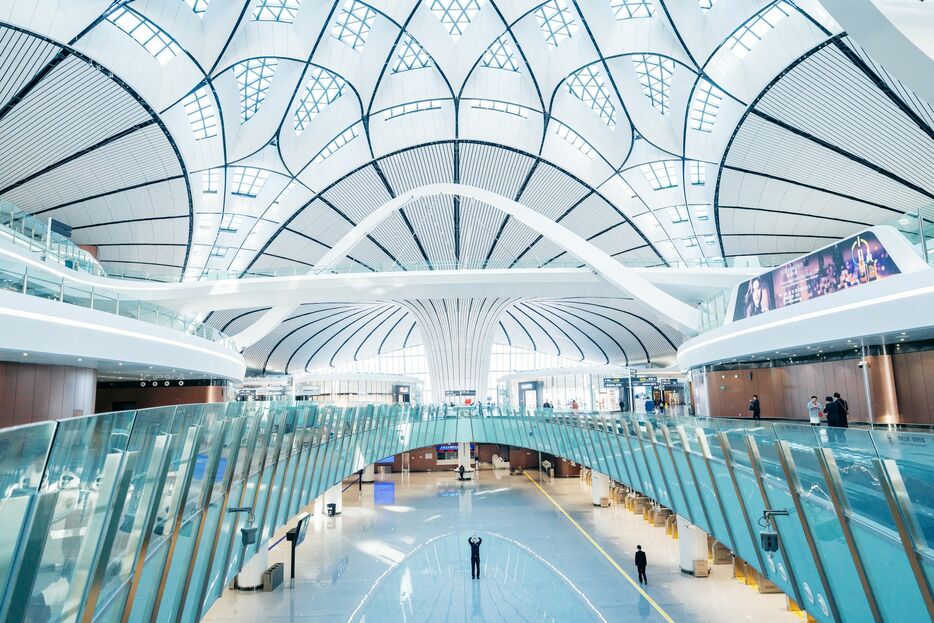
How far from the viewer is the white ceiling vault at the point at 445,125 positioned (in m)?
20.9

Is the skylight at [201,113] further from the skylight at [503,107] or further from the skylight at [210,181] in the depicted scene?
the skylight at [503,107]

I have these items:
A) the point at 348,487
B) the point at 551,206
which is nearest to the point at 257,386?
the point at 348,487

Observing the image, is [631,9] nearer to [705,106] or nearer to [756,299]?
[705,106]

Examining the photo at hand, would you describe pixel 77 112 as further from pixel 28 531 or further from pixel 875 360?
pixel 875 360

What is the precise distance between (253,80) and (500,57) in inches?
450

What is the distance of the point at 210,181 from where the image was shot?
105 ft

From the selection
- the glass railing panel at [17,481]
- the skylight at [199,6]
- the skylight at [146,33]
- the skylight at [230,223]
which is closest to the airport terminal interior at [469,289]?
the glass railing panel at [17,481]

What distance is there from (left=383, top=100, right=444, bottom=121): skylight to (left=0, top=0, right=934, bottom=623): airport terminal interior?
17cm

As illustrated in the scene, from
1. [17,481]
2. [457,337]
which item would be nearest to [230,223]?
[457,337]

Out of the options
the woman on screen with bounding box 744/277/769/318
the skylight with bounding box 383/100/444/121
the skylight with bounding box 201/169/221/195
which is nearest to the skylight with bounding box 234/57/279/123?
the skylight with bounding box 201/169/221/195

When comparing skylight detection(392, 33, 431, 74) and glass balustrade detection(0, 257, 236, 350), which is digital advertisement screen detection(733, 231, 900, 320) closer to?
skylight detection(392, 33, 431, 74)

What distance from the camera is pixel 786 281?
691 inches

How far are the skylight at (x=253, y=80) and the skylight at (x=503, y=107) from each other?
9879 mm

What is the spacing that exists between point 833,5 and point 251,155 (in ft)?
92.1
